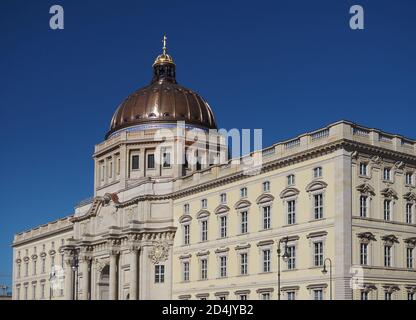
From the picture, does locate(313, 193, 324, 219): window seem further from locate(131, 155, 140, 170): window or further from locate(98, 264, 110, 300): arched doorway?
locate(98, 264, 110, 300): arched doorway

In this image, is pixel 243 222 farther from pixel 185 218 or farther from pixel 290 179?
pixel 185 218

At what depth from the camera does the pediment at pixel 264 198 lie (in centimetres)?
6090

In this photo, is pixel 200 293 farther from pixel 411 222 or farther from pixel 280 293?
pixel 411 222

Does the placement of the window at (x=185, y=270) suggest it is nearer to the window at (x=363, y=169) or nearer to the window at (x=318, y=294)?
the window at (x=318, y=294)

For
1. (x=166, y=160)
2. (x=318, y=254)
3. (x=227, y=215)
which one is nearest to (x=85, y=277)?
(x=166, y=160)

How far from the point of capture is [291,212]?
192 feet

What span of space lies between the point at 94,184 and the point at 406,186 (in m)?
46.6

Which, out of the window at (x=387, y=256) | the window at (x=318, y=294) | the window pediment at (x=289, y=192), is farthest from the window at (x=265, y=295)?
the window at (x=387, y=256)

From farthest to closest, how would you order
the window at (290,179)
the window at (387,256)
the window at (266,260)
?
the window at (266,260) < the window at (290,179) < the window at (387,256)

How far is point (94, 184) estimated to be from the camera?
310 feet

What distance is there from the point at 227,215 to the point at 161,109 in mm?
25837

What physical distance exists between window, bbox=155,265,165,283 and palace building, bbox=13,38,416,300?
98 mm

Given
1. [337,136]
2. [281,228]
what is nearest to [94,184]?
[281,228]

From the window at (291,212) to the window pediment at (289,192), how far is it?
21.2 inches
